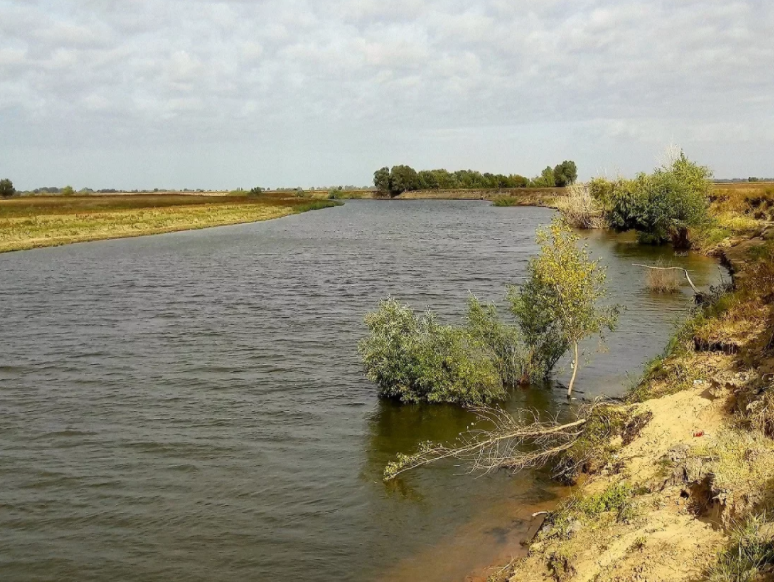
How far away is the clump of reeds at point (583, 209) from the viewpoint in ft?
235

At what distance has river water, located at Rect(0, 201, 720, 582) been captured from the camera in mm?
11094

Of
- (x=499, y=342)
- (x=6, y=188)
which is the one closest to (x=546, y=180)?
(x=6, y=188)

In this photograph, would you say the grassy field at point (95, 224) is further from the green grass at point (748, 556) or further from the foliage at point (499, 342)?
the green grass at point (748, 556)

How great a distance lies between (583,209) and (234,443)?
208 ft

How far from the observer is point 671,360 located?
15883 millimetres

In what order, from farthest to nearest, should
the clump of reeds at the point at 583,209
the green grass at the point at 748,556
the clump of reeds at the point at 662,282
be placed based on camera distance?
1. the clump of reeds at the point at 583,209
2. the clump of reeds at the point at 662,282
3. the green grass at the point at 748,556

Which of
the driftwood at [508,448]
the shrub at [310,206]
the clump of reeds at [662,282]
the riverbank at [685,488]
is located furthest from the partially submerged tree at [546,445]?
the shrub at [310,206]

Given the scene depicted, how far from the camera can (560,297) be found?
58.6 ft

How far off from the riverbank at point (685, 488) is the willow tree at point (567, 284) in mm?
3185

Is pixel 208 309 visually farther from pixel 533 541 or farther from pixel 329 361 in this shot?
pixel 533 541

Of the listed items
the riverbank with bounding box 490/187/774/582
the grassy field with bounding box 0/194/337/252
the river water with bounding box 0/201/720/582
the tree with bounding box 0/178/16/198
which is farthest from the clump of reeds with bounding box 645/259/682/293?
the tree with bounding box 0/178/16/198

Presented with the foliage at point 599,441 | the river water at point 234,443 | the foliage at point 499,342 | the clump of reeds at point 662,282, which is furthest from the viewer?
the clump of reeds at point 662,282

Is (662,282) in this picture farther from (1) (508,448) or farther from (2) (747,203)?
(2) (747,203)

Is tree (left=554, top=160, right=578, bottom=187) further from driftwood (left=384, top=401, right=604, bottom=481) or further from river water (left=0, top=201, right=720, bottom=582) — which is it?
driftwood (left=384, top=401, right=604, bottom=481)
